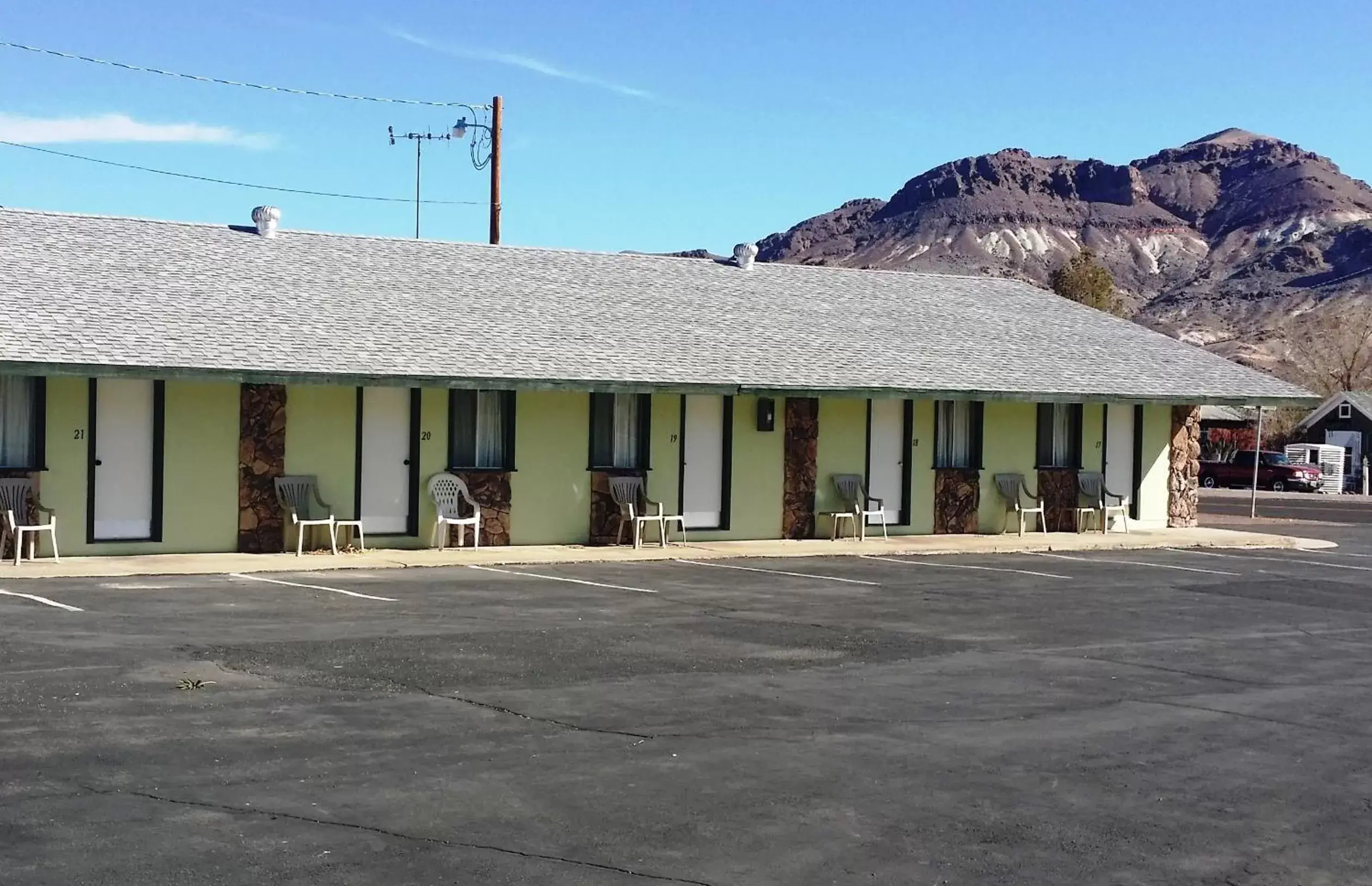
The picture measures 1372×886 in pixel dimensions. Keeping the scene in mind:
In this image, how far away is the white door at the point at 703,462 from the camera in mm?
22875

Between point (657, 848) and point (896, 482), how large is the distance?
18.1 metres

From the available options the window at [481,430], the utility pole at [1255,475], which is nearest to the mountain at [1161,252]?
the utility pole at [1255,475]

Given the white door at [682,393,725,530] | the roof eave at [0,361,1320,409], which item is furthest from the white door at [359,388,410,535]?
the white door at [682,393,725,530]

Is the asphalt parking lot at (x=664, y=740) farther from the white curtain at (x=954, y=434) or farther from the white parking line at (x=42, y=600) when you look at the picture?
the white curtain at (x=954, y=434)

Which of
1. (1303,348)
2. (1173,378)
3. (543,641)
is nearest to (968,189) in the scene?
(1303,348)

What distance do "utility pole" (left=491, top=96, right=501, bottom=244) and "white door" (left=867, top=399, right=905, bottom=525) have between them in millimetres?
11804

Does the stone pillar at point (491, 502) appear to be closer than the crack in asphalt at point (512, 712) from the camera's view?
No

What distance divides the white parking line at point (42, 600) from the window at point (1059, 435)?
638 inches

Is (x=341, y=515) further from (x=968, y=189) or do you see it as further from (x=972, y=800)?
(x=968, y=189)

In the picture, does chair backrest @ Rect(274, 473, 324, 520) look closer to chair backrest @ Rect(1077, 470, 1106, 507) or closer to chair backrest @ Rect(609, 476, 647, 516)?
chair backrest @ Rect(609, 476, 647, 516)

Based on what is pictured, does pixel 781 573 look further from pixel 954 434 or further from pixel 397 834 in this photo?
pixel 397 834

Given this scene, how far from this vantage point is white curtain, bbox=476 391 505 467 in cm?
2141

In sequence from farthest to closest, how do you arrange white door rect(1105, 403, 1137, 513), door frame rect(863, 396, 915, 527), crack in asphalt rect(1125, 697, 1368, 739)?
white door rect(1105, 403, 1137, 513)
door frame rect(863, 396, 915, 527)
crack in asphalt rect(1125, 697, 1368, 739)

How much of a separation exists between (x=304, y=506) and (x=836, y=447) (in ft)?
26.4
